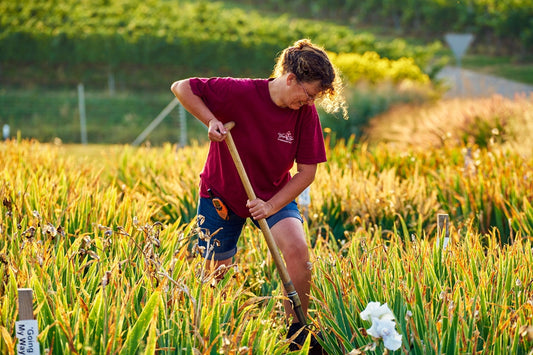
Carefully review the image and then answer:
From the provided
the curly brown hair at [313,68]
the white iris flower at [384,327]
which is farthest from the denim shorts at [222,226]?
the white iris flower at [384,327]

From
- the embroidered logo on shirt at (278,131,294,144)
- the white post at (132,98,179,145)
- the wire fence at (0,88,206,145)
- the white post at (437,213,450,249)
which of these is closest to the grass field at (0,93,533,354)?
the white post at (437,213,450,249)

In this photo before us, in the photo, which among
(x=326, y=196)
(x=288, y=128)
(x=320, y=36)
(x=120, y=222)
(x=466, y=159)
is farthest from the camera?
(x=320, y=36)

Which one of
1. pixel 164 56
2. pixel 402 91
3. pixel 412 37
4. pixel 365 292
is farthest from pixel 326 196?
pixel 412 37

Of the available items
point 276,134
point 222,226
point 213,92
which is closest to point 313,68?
point 276,134

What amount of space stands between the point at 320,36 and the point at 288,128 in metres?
21.4

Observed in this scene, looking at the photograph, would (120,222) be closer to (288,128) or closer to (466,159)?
(288,128)

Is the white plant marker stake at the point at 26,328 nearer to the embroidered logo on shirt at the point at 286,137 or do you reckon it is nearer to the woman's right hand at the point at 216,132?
the woman's right hand at the point at 216,132

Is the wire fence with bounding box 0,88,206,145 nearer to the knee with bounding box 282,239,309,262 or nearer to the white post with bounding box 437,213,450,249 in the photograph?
the white post with bounding box 437,213,450,249

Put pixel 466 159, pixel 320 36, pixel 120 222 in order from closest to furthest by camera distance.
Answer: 1. pixel 120 222
2. pixel 466 159
3. pixel 320 36

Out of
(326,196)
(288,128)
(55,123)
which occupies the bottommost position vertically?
(55,123)

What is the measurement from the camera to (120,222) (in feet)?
13.4

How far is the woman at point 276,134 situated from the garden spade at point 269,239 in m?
0.05

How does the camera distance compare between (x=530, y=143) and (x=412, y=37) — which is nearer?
(x=530, y=143)

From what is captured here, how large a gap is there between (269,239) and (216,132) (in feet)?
1.79
